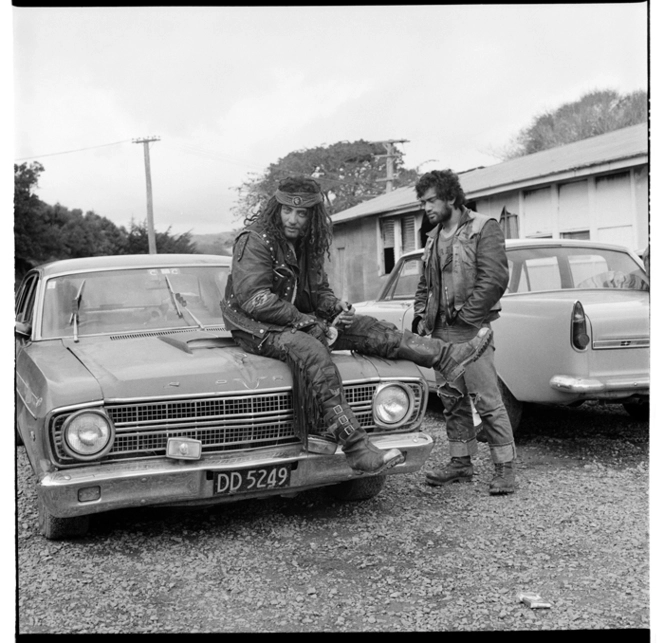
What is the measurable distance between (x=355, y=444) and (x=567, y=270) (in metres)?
3.13

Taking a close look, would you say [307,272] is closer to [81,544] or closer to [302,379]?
[302,379]

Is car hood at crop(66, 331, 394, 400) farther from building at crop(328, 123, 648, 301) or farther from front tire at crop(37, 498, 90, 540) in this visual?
building at crop(328, 123, 648, 301)

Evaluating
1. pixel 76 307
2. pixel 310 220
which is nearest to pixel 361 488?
pixel 310 220

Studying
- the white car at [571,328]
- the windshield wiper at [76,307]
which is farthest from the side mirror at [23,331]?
the white car at [571,328]

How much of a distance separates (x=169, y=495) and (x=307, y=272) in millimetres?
1638

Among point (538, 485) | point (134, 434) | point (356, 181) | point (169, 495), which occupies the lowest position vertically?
point (538, 485)

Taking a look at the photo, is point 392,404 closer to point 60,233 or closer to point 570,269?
point 570,269

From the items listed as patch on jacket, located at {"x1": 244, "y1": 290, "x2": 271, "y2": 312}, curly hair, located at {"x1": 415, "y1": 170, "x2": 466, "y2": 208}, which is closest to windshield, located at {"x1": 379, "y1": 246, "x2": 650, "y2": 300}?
curly hair, located at {"x1": 415, "y1": 170, "x2": 466, "y2": 208}

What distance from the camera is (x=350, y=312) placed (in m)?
4.38

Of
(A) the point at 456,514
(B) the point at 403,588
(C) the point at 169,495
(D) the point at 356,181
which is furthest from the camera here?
(D) the point at 356,181

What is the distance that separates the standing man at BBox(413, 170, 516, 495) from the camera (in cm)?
466

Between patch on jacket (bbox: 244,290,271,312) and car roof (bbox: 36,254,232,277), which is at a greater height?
car roof (bbox: 36,254,232,277)

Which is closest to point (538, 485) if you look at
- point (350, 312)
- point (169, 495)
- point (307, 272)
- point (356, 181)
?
point (350, 312)

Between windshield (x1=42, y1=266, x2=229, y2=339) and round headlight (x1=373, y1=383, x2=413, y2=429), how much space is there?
130 cm
